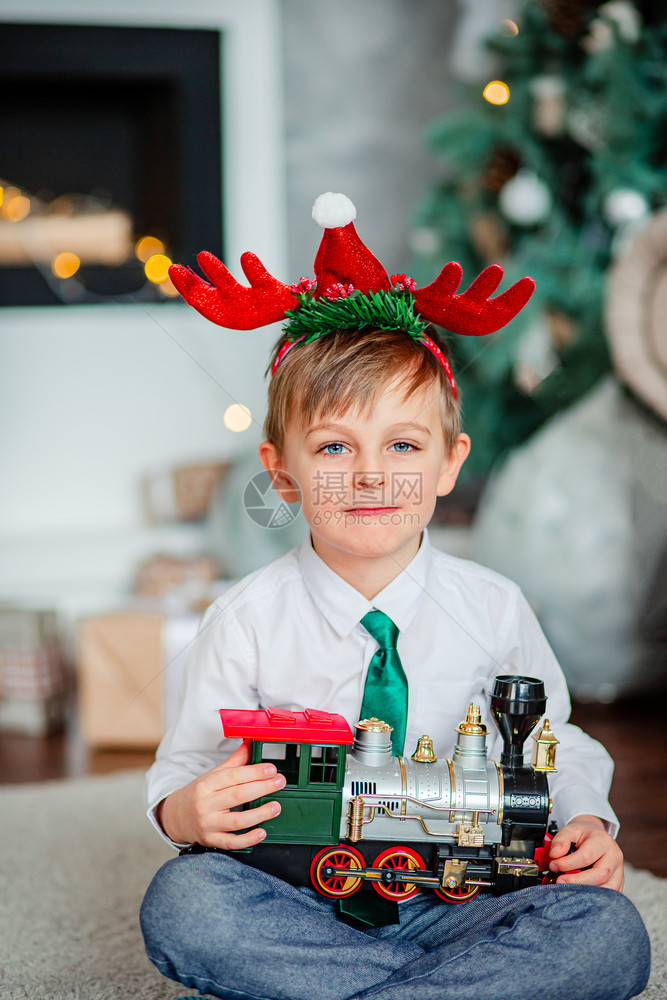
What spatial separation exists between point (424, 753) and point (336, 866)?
4.4 inches

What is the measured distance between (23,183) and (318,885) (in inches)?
82.7

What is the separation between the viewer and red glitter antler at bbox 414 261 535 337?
2.63ft

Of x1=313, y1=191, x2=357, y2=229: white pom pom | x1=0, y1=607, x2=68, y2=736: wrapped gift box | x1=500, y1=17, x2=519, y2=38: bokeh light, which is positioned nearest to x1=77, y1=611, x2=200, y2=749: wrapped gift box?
x1=0, y1=607, x2=68, y2=736: wrapped gift box

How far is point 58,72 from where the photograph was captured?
7.47 feet

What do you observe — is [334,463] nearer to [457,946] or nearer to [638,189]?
[457,946]

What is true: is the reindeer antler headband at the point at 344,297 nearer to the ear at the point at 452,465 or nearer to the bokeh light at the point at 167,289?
the ear at the point at 452,465

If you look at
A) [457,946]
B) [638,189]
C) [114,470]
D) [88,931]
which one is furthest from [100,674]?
[638,189]

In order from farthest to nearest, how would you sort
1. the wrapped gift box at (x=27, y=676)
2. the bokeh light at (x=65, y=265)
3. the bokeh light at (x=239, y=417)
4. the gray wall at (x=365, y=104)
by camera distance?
the gray wall at (x=365, y=104) < the bokeh light at (x=65, y=265) < the wrapped gift box at (x=27, y=676) < the bokeh light at (x=239, y=417)

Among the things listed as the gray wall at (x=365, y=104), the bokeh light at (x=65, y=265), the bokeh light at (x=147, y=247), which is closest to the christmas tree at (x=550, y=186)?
the gray wall at (x=365, y=104)

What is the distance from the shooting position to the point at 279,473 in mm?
860

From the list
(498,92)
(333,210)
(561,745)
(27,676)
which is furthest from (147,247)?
(561,745)

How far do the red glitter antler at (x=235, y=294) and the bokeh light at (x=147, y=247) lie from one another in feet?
5.41

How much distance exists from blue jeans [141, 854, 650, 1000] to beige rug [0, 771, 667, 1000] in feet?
0.63

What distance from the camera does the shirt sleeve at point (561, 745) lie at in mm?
816
